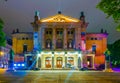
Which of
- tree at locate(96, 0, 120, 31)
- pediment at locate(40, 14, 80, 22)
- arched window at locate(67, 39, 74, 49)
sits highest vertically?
pediment at locate(40, 14, 80, 22)

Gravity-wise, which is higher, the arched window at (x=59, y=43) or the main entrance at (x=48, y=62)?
the arched window at (x=59, y=43)

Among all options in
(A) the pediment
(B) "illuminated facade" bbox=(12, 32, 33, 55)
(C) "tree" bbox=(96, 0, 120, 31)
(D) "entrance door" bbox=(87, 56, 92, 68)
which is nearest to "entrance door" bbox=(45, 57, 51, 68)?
(B) "illuminated facade" bbox=(12, 32, 33, 55)

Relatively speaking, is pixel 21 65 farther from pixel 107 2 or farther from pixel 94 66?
pixel 107 2

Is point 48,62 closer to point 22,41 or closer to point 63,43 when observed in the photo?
point 63,43

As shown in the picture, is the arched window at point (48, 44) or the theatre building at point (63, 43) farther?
the arched window at point (48, 44)

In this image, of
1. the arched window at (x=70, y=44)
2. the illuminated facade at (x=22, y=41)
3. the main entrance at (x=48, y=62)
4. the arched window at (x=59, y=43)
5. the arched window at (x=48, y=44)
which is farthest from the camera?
the illuminated facade at (x=22, y=41)

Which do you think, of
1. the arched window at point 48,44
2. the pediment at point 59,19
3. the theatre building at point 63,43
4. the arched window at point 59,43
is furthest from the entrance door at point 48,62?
the pediment at point 59,19

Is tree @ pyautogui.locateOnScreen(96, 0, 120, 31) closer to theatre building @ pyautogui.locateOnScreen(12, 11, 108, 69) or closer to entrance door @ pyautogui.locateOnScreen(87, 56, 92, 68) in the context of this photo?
theatre building @ pyautogui.locateOnScreen(12, 11, 108, 69)

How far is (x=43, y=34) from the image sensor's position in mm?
95000

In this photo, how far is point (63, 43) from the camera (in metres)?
94.8

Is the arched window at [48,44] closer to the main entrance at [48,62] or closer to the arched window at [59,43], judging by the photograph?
the arched window at [59,43]

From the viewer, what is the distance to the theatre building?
91375 mm

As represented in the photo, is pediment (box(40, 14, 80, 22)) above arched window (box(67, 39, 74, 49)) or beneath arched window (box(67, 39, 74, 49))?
above

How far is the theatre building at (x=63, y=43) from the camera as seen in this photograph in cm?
9138
